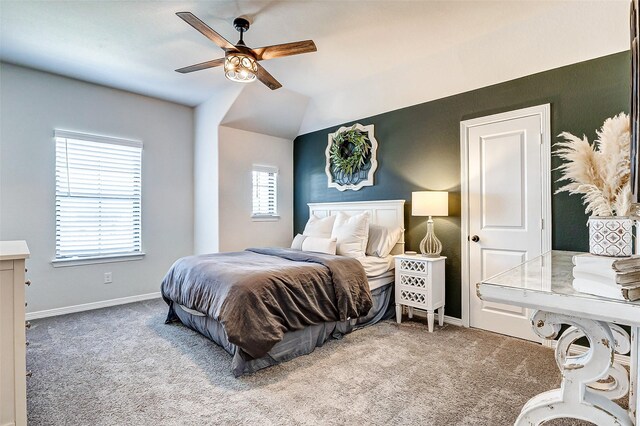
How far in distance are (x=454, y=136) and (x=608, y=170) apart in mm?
2188

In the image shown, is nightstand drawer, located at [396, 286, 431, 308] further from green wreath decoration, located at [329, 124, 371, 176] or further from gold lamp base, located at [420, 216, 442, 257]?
green wreath decoration, located at [329, 124, 371, 176]

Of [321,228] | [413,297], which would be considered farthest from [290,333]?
[321,228]

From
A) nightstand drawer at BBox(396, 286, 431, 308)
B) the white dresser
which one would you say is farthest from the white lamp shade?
the white dresser

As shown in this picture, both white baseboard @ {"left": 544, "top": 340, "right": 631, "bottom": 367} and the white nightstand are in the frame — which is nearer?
white baseboard @ {"left": 544, "top": 340, "right": 631, "bottom": 367}

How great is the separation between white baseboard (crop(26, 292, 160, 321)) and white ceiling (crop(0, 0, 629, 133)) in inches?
108

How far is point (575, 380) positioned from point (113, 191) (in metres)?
4.77

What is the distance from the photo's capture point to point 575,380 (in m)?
1.15

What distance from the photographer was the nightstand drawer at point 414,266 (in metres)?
3.18

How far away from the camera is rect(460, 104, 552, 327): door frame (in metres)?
2.80

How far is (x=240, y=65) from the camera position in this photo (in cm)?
253

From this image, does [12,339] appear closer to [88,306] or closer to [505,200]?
[88,306]

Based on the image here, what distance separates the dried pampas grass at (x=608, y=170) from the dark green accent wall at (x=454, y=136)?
1621 millimetres

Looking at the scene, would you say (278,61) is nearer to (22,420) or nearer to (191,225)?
(191,225)

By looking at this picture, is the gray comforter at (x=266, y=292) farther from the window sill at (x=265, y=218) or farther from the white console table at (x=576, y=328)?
the white console table at (x=576, y=328)
